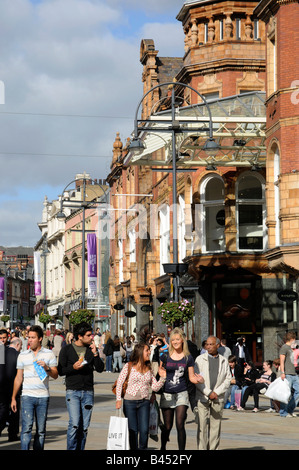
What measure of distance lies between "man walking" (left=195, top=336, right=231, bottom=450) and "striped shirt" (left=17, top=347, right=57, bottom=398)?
84.4 inches

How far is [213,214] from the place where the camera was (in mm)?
36938

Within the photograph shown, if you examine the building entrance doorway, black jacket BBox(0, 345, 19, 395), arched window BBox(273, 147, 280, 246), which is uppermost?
arched window BBox(273, 147, 280, 246)

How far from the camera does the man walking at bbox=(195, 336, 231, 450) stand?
1266cm

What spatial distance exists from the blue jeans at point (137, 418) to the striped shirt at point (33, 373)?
1.22 metres

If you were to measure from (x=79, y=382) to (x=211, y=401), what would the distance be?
74.4 inches

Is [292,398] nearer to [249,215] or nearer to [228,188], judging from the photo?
[249,215]

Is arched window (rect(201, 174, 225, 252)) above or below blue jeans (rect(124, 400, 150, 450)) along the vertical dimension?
above

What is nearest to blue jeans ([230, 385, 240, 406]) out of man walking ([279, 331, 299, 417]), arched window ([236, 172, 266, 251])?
man walking ([279, 331, 299, 417])

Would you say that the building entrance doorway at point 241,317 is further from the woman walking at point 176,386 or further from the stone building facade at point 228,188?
the woman walking at point 176,386

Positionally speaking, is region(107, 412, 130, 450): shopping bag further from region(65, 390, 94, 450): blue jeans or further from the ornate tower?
the ornate tower

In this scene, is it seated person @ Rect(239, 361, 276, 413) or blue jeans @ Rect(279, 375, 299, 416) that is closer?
blue jeans @ Rect(279, 375, 299, 416)

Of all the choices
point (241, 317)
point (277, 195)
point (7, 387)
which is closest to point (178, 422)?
point (7, 387)

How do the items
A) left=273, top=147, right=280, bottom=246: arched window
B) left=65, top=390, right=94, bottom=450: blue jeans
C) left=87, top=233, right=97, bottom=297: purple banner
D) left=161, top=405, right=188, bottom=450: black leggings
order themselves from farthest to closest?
left=87, top=233, right=97, bottom=297: purple banner
left=273, top=147, right=280, bottom=246: arched window
left=161, top=405, right=188, bottom=450: black leggings
left=65, top=390, right=94, bottom=450: blue jeans

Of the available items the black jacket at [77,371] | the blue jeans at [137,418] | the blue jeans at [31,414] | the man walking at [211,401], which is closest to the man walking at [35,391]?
the blue jeans at [31,414]
